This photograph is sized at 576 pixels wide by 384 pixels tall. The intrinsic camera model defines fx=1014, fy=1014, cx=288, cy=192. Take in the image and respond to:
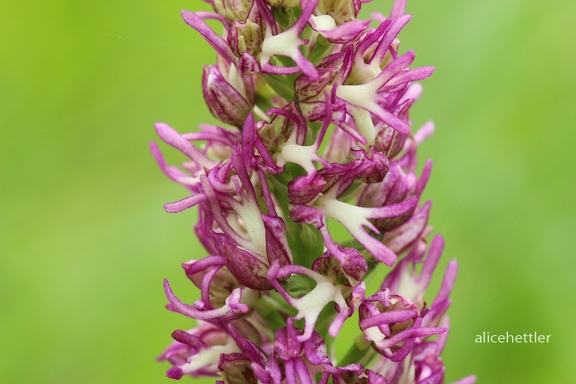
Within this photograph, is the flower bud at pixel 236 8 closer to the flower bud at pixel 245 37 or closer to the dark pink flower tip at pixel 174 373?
the flower bud at pixel 245 37

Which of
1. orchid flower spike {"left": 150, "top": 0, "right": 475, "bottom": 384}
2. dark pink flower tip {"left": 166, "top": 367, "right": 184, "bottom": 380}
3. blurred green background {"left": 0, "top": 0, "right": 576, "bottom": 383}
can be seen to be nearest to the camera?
orchid flower spike {"left": 150, "top": 0, "right": 475, "bottom": 384}

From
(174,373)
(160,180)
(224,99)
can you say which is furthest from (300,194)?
(160,180)

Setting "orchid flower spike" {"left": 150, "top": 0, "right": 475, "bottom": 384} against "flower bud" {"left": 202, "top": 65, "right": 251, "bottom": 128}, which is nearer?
"orchid flower spike" {"left": 150, "top": 0, "right": 475, "bottom": 384}

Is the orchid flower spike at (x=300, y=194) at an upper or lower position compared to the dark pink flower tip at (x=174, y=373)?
upper

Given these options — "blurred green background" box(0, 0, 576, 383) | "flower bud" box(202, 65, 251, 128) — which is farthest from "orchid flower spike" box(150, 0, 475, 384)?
"blurred green background" box(0, 0, 576, 383)

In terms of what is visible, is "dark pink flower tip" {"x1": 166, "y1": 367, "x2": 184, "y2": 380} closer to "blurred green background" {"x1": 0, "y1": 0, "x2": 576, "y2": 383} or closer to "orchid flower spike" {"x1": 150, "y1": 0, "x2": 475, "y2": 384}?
"orchid flower spike" {"x1": 150, "y1": 0, "x2": 475, "y2": 384}

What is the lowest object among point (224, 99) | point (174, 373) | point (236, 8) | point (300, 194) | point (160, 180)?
point (174, 373)

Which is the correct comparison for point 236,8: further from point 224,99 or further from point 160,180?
point 160,180

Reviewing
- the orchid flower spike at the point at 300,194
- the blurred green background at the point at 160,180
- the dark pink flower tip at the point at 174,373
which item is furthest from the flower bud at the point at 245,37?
the blurred green background at the point at 160,180
